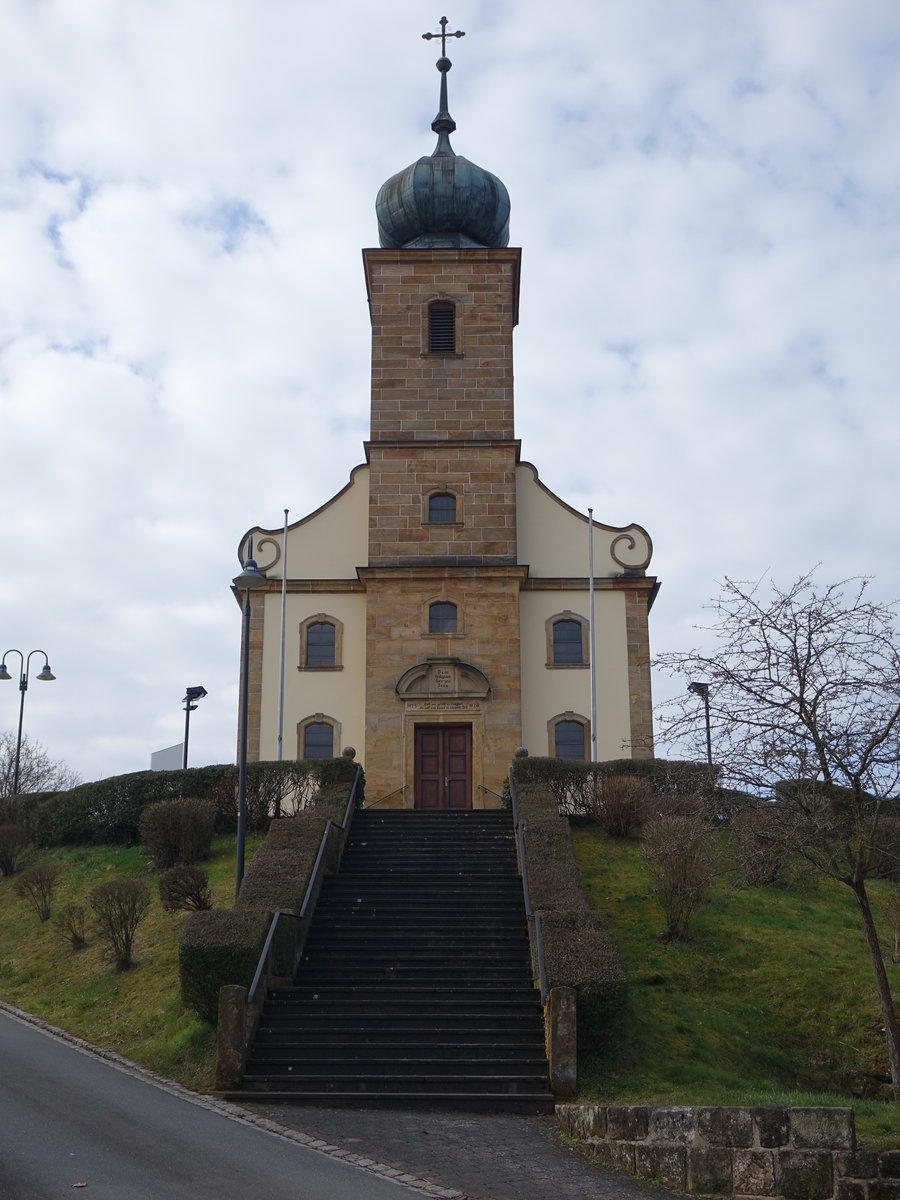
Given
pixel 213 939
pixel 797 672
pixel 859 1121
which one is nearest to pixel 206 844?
pixel 213 939

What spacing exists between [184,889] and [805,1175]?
11.7m

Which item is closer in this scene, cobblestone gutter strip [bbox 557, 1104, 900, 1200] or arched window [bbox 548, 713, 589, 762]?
cobblestone gutter strip [bbox 557, 1104, 900, 1200]

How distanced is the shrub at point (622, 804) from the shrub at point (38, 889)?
9.67 meters

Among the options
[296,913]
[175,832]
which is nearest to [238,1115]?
[296,913]

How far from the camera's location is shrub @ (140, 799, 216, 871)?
23.5 metres

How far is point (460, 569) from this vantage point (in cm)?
3042

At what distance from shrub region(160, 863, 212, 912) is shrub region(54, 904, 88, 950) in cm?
164

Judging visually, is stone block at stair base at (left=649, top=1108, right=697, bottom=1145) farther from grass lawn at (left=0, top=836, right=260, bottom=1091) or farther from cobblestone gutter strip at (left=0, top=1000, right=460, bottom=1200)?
grass lawn at (left=0, top=836, right=260, bottom=1091)

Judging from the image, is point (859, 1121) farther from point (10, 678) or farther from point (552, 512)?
point (10, 678)

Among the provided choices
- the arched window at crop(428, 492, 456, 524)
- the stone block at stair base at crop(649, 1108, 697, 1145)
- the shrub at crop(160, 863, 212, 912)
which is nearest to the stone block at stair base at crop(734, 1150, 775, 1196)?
the stone block at stair base at crop(649, 1108, 697, 1145)

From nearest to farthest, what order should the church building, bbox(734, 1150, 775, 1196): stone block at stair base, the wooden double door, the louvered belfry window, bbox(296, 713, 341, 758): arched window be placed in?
bbox(734, 1150, 775, 1196): stone block at stair base
the wooden double door
the church building
bbox(296, 713, 341, 758): arched window
the louvered belfry window

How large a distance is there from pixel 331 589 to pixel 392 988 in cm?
1629

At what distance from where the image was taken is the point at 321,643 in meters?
31.1

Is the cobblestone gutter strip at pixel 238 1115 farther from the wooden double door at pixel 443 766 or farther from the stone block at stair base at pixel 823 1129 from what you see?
the wooden double door at pixel 443 766
